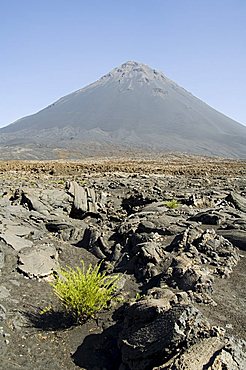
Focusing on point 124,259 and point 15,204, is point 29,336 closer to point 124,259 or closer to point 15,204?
point 124,259

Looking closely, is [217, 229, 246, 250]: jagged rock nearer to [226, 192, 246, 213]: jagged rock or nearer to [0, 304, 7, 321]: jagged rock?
[226, 192, 246, 213]: jagged rock

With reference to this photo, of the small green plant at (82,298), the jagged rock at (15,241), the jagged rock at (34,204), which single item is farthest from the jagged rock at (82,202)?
the small green plant at (82,298)

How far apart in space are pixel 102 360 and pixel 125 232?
15.7 feet

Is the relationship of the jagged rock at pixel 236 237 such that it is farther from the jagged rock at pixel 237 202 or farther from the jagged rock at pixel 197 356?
the jagged rock at pixel 197 356

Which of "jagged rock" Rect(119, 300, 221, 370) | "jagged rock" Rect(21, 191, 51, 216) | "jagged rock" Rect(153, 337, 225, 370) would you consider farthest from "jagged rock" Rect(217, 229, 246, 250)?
"jagged rock" Rect(21, 191, 51, 216)

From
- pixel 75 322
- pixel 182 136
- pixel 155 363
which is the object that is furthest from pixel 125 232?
pixel 182 136

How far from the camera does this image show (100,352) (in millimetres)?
5605

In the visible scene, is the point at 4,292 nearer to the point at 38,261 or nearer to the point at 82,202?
the point at 38,261

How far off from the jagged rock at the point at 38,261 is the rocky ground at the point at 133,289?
0.02 meters

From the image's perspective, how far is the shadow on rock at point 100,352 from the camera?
5.36 meters

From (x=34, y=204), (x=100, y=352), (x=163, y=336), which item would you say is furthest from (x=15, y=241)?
(x=163, y=336)

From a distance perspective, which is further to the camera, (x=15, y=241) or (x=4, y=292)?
(x=15, y=241)

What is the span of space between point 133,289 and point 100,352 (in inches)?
74.8

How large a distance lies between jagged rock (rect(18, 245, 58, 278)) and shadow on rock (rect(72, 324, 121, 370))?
2.25 meters
